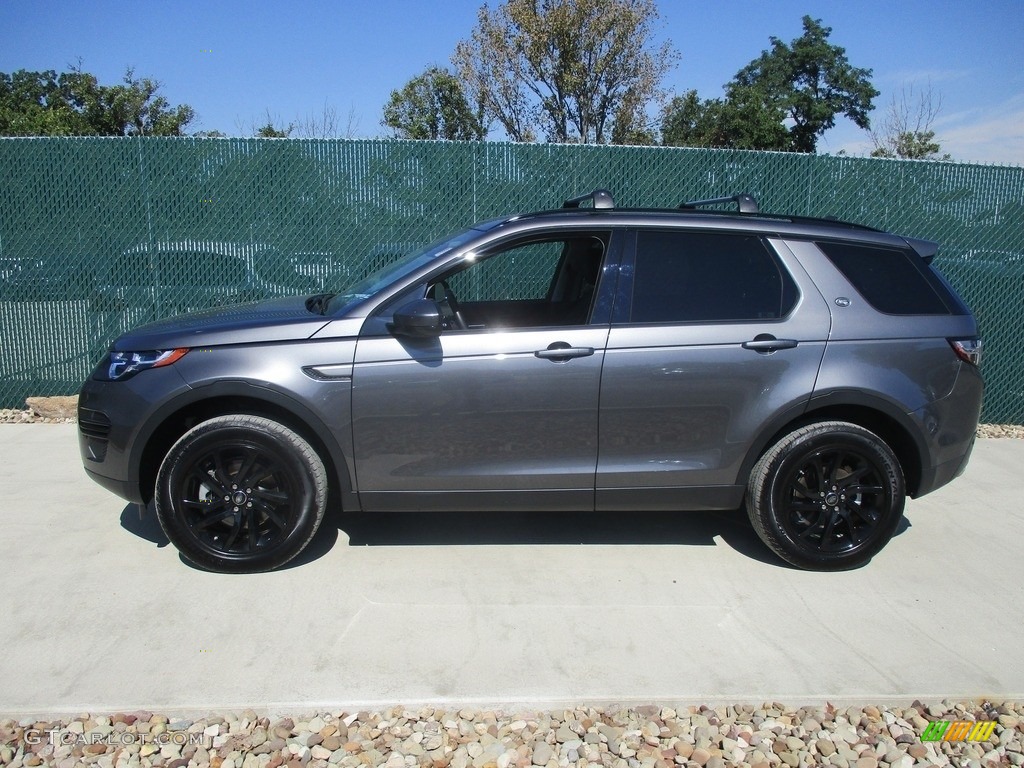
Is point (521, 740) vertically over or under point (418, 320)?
under

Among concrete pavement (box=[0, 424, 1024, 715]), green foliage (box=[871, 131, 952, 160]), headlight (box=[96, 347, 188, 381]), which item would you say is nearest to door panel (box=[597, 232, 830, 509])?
concrete pavement (box=[0, 424, 1024, 715])

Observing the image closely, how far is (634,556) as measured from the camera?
4633 millimetres

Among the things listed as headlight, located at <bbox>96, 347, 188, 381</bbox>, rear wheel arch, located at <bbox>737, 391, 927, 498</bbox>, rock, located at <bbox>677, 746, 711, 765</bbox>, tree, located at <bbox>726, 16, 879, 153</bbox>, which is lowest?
rock, located at <bbox>677, 746, 711, 765</bbox>

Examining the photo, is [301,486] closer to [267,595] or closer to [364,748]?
[267,595]

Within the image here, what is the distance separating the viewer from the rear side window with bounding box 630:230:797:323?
4340 millimetres

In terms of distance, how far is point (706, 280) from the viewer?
440 centimetres

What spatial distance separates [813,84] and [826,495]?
132ft

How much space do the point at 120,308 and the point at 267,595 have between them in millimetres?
4334

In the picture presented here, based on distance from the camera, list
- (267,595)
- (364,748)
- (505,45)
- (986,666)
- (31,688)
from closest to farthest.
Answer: (364,748)
(31,688)
(986,666)
(267,595)
(505,45)

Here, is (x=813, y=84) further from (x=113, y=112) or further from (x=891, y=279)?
(x=891, y=279)

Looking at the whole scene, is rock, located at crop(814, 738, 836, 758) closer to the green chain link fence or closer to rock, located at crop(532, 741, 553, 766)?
rock, located at crop(532, 741, 553, 766)

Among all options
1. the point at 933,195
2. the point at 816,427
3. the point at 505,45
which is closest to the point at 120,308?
the point at 816,427

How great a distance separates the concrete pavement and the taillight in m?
1.14

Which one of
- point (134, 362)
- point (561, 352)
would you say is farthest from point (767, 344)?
point (134, 362)
